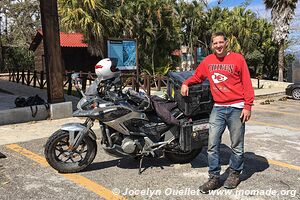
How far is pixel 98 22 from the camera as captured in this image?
2006 centimetres

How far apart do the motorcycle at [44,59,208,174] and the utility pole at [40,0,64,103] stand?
13.9 feet

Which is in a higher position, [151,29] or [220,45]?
[151,29]

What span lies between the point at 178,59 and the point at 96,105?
20.3 metres

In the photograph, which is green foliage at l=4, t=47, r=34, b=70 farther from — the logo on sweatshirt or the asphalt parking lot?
the logo on sweatshirt

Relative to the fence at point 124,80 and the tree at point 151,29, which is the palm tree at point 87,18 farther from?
the fence at point 124,80

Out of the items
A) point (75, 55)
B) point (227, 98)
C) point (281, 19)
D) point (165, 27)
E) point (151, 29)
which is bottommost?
point (227, 98)

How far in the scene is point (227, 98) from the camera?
13.8ft

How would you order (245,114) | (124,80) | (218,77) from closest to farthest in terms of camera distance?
(245,114) → (218,77) → (124,80)

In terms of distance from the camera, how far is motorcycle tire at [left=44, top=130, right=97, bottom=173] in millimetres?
4734

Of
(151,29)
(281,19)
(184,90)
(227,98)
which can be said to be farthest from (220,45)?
(281,19)

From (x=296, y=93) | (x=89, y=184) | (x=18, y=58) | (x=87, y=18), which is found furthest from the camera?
(x=18, y=58)

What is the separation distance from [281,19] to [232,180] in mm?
20950

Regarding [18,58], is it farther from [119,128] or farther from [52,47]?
Answer: [119,128]

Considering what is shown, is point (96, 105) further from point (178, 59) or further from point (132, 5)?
point (178, 59)
